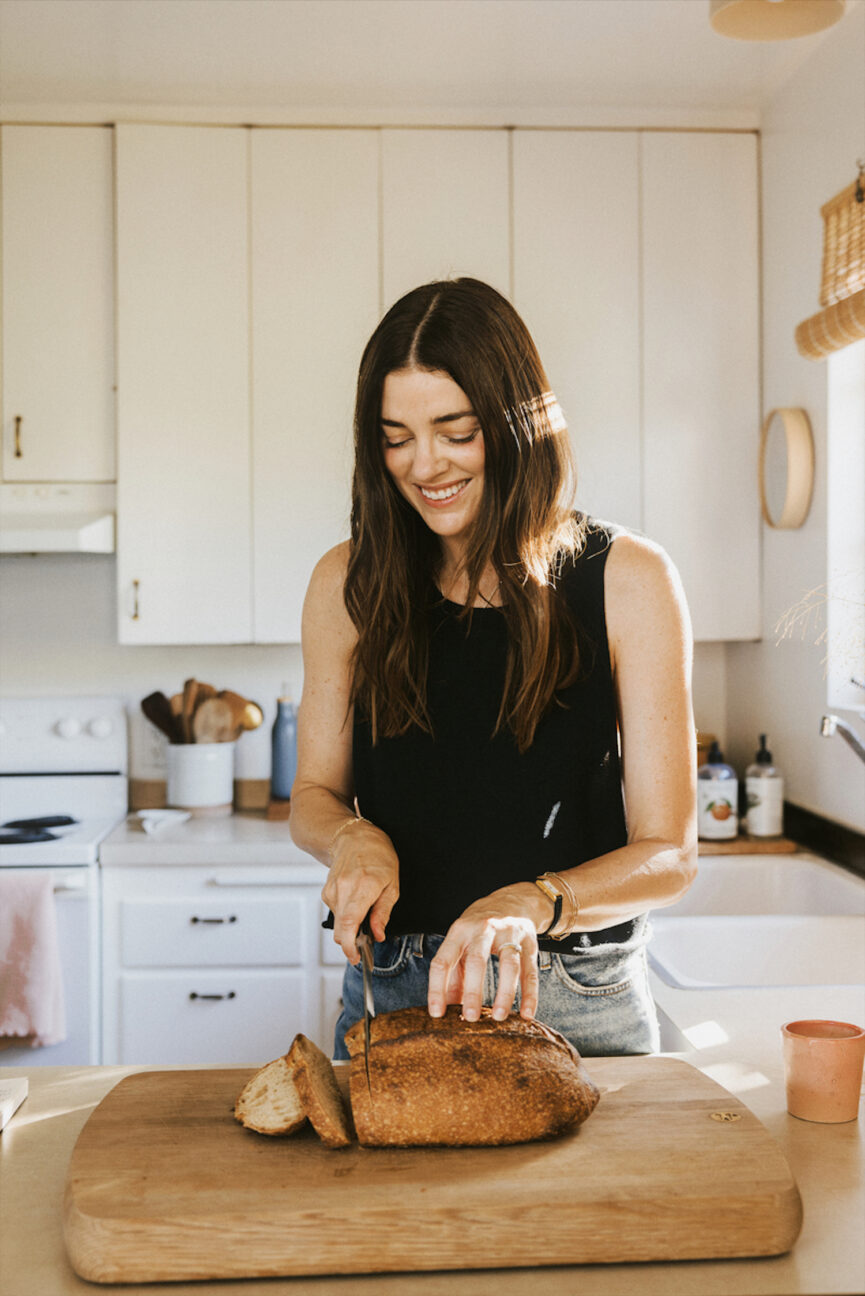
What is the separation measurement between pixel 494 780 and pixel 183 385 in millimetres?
1786

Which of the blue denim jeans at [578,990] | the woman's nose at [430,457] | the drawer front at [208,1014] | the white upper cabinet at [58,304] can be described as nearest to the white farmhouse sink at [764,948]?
the blue denim jeans at [578,990]

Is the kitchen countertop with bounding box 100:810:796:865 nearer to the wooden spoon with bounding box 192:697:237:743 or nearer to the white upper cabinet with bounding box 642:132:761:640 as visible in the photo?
the wooden spoon with bounding box 192:697:237:743

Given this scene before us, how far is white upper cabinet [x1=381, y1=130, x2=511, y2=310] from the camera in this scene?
275 cm

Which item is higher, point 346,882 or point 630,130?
point 630,130

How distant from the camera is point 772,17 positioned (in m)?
1.58

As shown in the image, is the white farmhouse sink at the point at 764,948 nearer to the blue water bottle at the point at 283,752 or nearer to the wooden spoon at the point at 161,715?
the blue water bottle at the point at 283,752

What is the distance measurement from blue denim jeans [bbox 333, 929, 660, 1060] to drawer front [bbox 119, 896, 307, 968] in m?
1.30

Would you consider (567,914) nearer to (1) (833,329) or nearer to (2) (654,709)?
(2) (654,709)

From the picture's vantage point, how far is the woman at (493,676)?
1.22m

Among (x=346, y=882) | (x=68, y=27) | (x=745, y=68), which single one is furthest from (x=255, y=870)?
(x=745, y=68)

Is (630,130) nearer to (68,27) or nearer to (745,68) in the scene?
(745,68)

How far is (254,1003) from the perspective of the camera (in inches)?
102

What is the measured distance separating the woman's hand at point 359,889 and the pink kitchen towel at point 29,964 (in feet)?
4.90

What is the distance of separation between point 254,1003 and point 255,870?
288 mm
